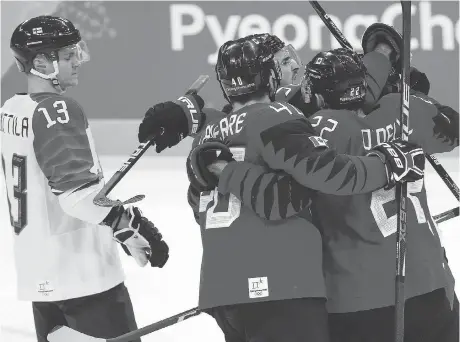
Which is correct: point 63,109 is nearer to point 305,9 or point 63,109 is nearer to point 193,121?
point 193,121

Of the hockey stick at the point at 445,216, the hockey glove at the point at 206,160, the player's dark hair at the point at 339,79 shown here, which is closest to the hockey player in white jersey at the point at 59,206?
the hockey glove at the point at 206,160

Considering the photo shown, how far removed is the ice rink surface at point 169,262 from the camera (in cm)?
368

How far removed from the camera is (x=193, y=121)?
266 centimetres

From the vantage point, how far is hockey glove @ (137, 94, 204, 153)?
2.64 m

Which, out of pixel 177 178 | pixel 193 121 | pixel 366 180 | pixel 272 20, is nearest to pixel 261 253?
pixel 366 180

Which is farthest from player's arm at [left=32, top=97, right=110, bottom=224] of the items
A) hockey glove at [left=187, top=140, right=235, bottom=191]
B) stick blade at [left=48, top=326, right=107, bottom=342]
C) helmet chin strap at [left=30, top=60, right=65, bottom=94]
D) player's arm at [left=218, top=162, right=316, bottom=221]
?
player's arm at [left=218, top=162, right=316, bottom=221]

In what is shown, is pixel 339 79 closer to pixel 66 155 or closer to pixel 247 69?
pixel 247 69

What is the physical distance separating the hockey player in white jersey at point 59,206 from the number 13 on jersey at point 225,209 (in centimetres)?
45

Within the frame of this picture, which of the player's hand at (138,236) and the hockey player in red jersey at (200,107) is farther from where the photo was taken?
the player's hand at (138,236)

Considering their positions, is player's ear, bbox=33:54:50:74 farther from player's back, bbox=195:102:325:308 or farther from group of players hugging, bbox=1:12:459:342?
player's back, bbox=195:102:325:308

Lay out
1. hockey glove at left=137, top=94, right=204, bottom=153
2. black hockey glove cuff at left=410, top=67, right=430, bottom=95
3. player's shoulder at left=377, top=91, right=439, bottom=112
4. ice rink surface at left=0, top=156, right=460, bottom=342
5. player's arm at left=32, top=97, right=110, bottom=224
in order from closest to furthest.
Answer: player's shoulder at left=377, top=91, right=439, bottom=112
player's arm at left=32, top=97, right=110, bottom=224
hockey glove at left=137, top=94, right=204, bottom=153
black hockey glove cuff at left=410, top=67, right=430, bottom=95
ice rink surface at left=0, top=156, right=460, bottom=342

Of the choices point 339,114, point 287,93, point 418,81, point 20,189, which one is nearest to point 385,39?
point 418,81

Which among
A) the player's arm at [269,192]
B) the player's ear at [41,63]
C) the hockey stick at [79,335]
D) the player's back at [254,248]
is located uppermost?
the player's ear at [41,63]

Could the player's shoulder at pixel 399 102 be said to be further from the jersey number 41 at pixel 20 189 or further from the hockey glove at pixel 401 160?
the jersey number 41 at pixel 20 189
